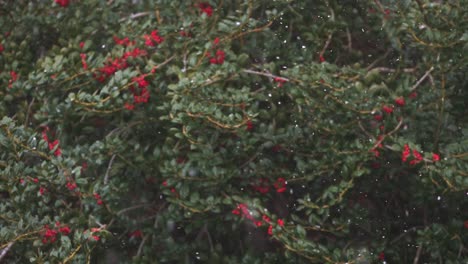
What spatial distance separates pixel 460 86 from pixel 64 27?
176cm

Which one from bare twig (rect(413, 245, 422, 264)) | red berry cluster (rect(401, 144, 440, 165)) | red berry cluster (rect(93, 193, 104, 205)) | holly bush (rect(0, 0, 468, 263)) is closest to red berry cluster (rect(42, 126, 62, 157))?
holly bush (rect(0, 0, 468, 263))

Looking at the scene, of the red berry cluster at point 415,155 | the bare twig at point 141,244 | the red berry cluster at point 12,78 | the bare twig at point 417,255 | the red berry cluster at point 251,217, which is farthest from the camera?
the red berry cluster at point 12,78

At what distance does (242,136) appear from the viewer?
11.6ft

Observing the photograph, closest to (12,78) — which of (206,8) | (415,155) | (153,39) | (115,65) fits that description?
(115,65)

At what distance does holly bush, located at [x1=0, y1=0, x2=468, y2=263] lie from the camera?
11.6 feet

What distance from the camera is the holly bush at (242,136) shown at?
354cm

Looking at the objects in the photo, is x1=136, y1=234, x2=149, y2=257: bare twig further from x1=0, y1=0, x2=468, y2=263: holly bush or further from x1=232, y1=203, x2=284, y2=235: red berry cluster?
x1=232, y1=203, x2=284, y2=235: red berry cluster

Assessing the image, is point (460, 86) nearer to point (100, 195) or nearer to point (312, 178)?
point (312, 178)

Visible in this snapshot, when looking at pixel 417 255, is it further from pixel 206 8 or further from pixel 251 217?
pixel 206 8

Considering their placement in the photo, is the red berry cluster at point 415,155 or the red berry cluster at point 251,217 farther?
the red berry cluster at point 251,217

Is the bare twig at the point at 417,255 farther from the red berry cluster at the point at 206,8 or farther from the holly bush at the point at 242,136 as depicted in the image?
the red berry cluster at the point at 206,8

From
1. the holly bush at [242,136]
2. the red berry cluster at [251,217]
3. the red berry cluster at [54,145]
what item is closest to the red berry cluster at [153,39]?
the holly bush at [242,136]

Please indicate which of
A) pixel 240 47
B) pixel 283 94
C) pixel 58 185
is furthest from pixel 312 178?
pixel 58 185

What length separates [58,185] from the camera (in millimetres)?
3764
